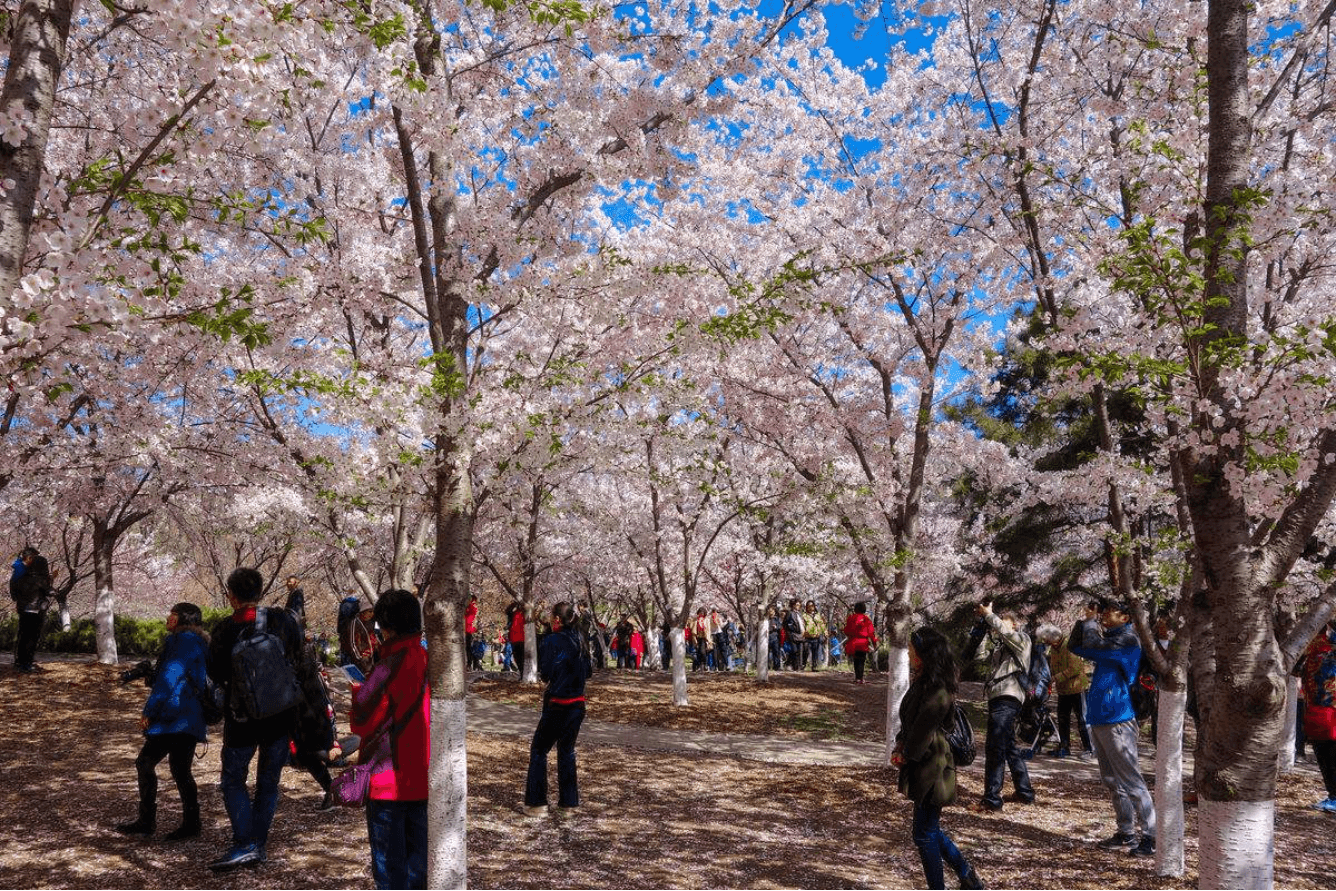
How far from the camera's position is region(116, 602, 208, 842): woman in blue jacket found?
5750 millimetres

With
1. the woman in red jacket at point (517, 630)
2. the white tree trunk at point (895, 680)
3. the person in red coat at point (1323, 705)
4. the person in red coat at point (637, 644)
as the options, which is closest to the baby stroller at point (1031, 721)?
the white tree trunk at point (895, 680)

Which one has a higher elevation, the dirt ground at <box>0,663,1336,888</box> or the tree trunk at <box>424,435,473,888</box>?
the tree trunk at <box>424,435,473,888</box>

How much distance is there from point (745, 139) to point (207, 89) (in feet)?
34.4

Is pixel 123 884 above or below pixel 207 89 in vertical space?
below

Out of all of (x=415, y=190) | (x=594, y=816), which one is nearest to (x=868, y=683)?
(x=594, y=816)

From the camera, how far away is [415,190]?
19.0 ft

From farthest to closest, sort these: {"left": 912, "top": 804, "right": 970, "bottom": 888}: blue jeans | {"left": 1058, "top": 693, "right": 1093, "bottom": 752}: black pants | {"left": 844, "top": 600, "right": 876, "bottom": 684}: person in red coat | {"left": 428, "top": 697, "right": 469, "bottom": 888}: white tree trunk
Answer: {"left": 844, "top": 600, "right": 876, "bottom": 684}: person in red coat
{"left": 1058, "top": 693, "right": 1093, "bottom": 752}: black pants
{"left": 912, "top": 804, "right": 970, "bottom": 888}: blue jeans
{"left": 428, "top": 697, "right": 469, "bottom": 888}: white tree trunk

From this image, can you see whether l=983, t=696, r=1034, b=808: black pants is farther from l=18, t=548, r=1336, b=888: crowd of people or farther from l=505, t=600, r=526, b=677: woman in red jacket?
l=505, t=600, r=526, b=677: woman in red jacket

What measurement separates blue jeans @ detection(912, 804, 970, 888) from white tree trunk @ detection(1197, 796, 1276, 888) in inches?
58.0

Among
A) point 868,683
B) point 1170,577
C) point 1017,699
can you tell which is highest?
point 1170,577

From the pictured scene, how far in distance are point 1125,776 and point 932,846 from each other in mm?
2658

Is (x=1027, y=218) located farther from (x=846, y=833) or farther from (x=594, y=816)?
Result: (x=594, y=816)

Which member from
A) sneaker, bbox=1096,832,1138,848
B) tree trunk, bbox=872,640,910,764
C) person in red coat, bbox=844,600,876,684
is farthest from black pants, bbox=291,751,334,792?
person in red coat, bbox=844,600,876,684

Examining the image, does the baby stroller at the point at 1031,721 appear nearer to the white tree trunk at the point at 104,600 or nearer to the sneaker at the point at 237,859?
the sneaker at the point at 237,859
